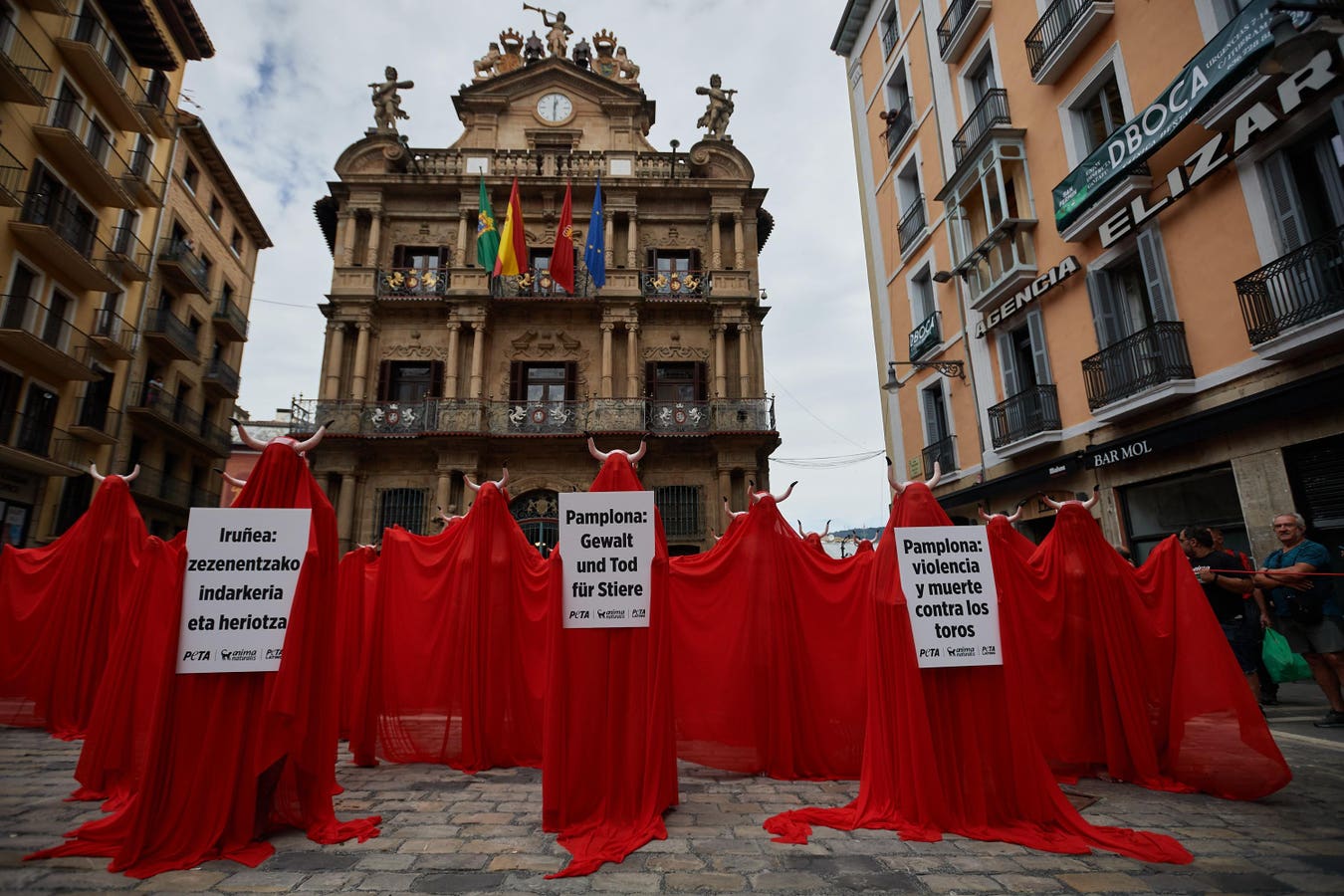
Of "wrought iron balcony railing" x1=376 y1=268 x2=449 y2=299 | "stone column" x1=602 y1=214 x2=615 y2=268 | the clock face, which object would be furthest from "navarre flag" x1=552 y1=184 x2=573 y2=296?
the clock face

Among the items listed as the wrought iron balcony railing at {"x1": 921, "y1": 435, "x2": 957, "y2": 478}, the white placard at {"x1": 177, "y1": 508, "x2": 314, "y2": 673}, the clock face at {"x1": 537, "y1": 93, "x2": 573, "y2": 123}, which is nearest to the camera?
the white placard at {"x1": 177, "y1": 508, "x2": 314, "y2": 673}

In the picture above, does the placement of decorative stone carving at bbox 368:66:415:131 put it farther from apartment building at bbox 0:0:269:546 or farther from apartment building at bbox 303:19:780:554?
apartment building at bbox 0:0:269:546

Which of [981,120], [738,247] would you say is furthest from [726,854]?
[738,247]

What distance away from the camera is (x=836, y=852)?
12.9ft

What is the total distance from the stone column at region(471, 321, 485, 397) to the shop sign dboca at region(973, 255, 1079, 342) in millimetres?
13822

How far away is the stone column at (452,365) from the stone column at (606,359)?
4.43m

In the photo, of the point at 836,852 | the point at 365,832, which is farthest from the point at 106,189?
the point at 836,852

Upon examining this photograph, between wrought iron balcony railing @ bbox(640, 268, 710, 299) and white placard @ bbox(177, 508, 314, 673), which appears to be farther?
wrought iron balcony railing @ bbox(640, 268, 710, 299)

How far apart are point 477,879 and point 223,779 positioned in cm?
182

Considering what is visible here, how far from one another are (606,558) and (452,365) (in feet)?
54.7

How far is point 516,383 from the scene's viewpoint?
20.5 meters

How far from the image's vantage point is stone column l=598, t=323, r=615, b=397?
65.6 ft

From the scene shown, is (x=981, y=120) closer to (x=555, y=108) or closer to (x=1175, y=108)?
(x=1175, y=108)

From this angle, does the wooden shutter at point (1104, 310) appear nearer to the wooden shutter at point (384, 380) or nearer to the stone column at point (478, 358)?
the stone column at point (478, 358)
